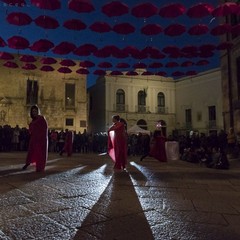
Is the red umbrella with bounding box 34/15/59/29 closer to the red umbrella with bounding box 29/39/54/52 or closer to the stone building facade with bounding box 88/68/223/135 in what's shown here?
the red umbrella with bounding box 29/39/54/52

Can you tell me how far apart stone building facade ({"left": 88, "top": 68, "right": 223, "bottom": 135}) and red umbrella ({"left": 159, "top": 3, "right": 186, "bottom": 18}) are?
78.7ft

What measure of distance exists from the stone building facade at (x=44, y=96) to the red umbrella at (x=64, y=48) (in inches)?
617

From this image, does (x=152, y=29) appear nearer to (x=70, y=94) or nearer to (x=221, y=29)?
(x=221, y=29)

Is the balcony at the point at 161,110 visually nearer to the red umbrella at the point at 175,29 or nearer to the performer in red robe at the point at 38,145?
the red umbrella at the point at 175,29

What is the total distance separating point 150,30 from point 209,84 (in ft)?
79.0

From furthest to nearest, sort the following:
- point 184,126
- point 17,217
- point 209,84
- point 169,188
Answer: point 184,126 → point 209,84 → point 169,188 → point 17,217

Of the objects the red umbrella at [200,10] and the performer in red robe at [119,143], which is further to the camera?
the red umbrella at [200,10]

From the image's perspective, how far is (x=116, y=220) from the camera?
3248mm

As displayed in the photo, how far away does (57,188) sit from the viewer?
5.11 metres

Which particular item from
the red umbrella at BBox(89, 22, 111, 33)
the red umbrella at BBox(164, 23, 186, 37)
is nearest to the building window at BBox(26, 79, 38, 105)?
the red umbrella at BBox(89, 22, 111, 33)

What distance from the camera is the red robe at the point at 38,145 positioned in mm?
7555

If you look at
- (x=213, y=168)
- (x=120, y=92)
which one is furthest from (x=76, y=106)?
(x=213, y=168)

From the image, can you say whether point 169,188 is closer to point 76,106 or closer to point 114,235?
point 114,235

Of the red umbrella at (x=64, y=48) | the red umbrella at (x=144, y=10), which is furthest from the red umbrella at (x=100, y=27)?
the red umbrella at (x=64, y=48)
